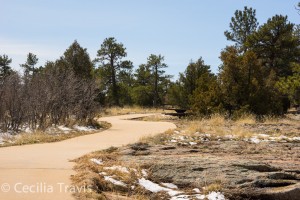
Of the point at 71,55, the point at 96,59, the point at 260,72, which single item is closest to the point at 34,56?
the point at 96,59

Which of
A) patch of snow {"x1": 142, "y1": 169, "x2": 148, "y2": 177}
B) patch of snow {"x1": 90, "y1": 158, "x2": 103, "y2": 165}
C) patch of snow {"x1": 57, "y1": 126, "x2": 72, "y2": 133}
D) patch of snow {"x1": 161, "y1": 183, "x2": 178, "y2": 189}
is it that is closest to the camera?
patch of snow {"x1": 161, "y1": 183, "x2": 178, "y2": 189}

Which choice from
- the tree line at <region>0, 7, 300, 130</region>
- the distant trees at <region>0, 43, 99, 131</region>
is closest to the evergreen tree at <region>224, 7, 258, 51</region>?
the tree line at <region>0, 7, 300, 130</region>

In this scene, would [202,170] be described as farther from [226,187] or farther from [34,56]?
[34,56]

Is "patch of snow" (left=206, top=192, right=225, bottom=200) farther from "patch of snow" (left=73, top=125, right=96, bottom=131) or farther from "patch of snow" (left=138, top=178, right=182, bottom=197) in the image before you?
"patch of snow" (left=73, top=125, right=96, bottom=131)

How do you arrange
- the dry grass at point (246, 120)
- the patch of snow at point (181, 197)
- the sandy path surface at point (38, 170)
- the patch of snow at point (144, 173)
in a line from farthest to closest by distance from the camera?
the dry grass at point (246, 120) < the patch of snow at point (144, 173) < the patch of snow at point (181, 197) < the sandy path surface at point (38, 170)

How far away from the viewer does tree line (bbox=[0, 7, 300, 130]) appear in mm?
16797

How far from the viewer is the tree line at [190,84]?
16797 mm

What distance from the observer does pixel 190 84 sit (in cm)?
3462

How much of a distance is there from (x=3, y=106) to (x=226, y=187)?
11.1m

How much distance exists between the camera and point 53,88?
18422mm

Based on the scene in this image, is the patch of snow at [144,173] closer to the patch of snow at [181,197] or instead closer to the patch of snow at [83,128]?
the patch of snow at [181,197]

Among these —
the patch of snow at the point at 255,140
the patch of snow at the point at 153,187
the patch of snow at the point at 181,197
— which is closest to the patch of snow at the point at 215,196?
the patch of snow at the point at 181,197

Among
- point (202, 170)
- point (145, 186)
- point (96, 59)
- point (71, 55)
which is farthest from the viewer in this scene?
point (96, 59)

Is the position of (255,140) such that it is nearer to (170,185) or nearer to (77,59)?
(170,185)
